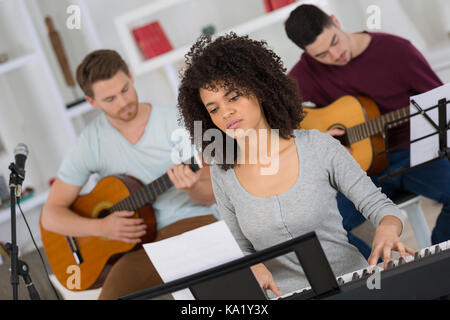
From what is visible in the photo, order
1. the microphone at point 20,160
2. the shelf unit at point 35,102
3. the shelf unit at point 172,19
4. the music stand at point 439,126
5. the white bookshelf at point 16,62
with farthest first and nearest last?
the shelf unit at point 35,102 < the white bookshelf at point 16,62 < the shelf unit at point 172,19 < the microphone at point 20,160 < the music stand at point 439,126

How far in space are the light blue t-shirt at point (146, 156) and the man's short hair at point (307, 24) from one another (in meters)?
0.60

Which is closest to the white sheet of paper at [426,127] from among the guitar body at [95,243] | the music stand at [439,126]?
the music stand at [439,126]

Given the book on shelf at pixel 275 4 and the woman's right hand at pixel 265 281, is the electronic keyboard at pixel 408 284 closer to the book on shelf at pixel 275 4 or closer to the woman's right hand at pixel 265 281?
the woman's right hand at pixel 265 281

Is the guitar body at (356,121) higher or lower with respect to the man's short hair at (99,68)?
lower

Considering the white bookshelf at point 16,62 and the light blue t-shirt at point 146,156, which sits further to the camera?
the white bookshelf at point 16,62

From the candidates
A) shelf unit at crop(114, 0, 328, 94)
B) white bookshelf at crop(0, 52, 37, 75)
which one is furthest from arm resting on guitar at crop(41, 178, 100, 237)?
white bookshelf at crop(0, 52, 37, 75)

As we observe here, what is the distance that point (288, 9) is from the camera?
258 cm

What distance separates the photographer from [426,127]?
1421 mm

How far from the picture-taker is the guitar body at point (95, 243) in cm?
203

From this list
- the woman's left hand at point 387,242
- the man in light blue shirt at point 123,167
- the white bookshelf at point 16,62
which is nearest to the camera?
the woman's left hand at point 387,242

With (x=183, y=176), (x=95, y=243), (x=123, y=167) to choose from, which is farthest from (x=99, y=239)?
(x=183, y=176)

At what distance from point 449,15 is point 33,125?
2.53m

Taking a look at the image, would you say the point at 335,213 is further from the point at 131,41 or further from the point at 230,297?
the point at 131,41
